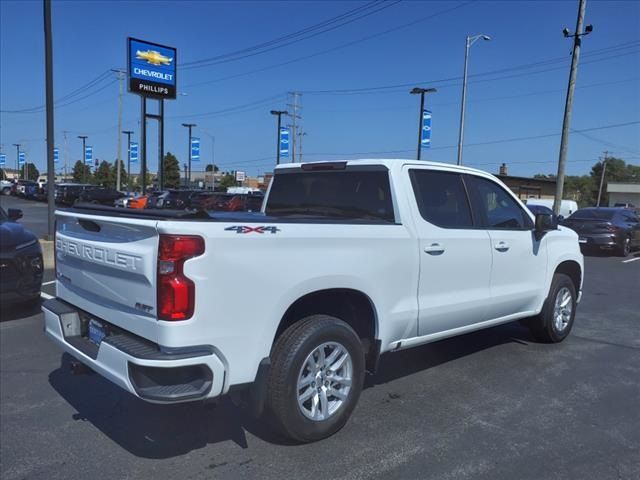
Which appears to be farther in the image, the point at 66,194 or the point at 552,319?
the point at 66,194

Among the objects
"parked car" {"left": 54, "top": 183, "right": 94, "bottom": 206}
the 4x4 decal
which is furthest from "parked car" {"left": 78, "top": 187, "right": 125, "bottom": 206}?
the 4x4 decal

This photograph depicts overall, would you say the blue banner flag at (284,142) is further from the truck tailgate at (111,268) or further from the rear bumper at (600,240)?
the truck tailgate at (111,268)

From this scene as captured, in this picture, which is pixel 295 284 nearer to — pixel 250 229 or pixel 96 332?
pixel 250 229

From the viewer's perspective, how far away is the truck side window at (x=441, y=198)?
4387 millimetres

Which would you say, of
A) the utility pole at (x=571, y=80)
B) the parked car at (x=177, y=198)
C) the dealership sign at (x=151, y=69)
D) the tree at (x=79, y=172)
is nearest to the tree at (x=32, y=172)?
the tree at (x=79, y=172)

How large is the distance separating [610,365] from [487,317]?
1543mm

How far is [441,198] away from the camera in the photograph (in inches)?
181

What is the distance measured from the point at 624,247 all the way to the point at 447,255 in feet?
47.0

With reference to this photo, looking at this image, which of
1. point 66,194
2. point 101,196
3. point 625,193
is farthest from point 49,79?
Result: point 625,193

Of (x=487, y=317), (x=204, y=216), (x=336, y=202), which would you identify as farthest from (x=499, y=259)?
(x=204, y=216)

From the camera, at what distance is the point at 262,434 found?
12.3ft

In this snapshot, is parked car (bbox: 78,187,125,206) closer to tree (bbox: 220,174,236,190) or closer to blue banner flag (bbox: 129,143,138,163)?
blue banner flag (bbox: 129,143,138,163)

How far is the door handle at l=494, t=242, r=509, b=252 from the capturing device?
4.92 metres

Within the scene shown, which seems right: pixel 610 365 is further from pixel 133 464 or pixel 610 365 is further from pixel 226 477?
pixel 133 464
